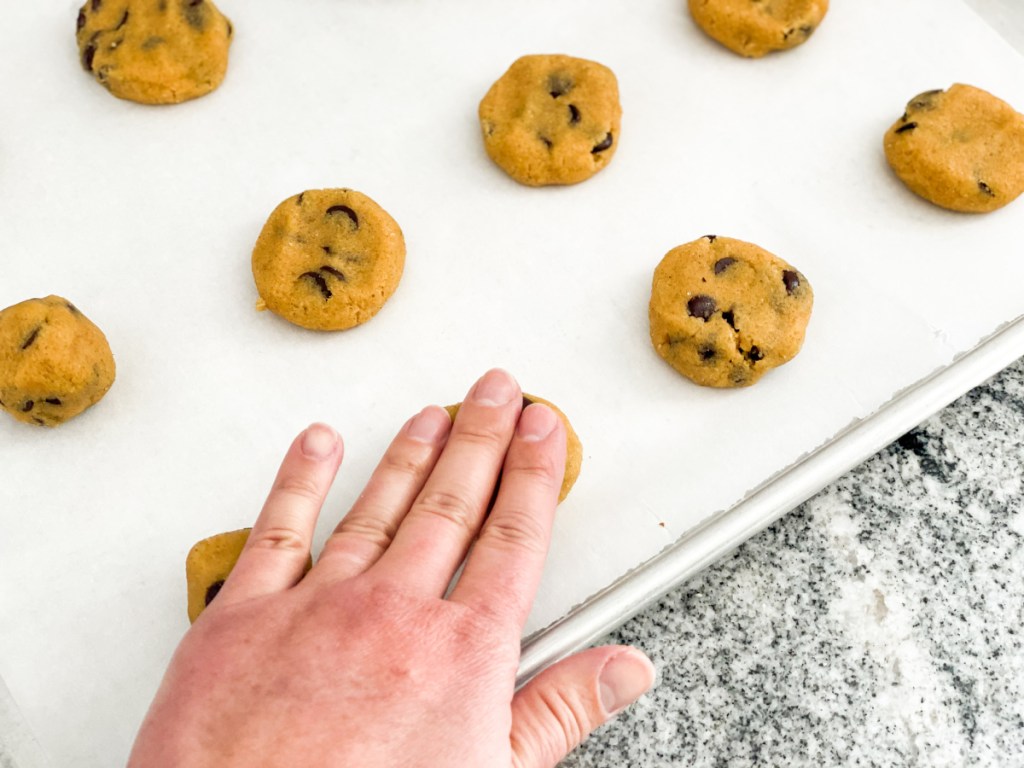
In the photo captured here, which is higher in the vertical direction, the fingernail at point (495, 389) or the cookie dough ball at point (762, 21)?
the cookie dough ball at point (762, 21)

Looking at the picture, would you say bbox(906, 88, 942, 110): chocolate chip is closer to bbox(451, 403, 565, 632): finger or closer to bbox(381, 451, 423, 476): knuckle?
bbox(451, 403, 565, 632): finger

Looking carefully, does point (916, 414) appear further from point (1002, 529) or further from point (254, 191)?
point (254, 191)

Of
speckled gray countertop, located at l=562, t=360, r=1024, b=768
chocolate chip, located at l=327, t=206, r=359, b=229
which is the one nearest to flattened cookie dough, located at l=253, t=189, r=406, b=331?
chocolate chip, located at l=327, t=206, r=359, b=229

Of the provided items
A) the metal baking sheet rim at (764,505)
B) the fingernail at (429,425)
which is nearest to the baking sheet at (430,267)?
the metal baking sheet rim at (764,505)

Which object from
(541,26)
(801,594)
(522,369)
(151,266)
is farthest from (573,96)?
(801,594)

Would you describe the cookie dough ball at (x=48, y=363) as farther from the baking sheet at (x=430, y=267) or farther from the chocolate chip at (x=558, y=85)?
the chocolate chip at (x=558, y=85)

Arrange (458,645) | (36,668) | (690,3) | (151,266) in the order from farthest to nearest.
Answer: (690,3), (151,266), (36,668), (458,645)

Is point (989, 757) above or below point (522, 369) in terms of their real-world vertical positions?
below
